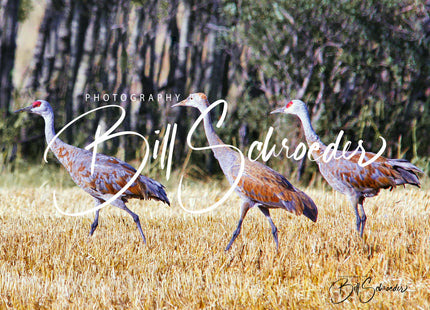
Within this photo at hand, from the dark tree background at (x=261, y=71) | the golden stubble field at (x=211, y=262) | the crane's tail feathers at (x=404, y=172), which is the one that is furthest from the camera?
the dark tree background at (x=261, y=71)

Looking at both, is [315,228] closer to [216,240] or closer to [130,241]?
[216,240]

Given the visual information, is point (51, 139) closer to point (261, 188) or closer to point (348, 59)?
point (261, 188)

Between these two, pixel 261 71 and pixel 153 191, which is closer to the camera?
pixel 153 191

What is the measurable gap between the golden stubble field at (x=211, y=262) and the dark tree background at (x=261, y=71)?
3.68 m

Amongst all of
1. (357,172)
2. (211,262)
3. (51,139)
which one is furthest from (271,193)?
(51,139)

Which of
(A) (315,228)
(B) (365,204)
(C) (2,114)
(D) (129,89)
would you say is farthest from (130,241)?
(D) (129,89)

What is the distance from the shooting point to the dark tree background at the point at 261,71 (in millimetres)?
10547

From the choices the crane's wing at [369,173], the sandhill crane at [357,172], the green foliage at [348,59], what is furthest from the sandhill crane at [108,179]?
the green foliage at [348,59]
